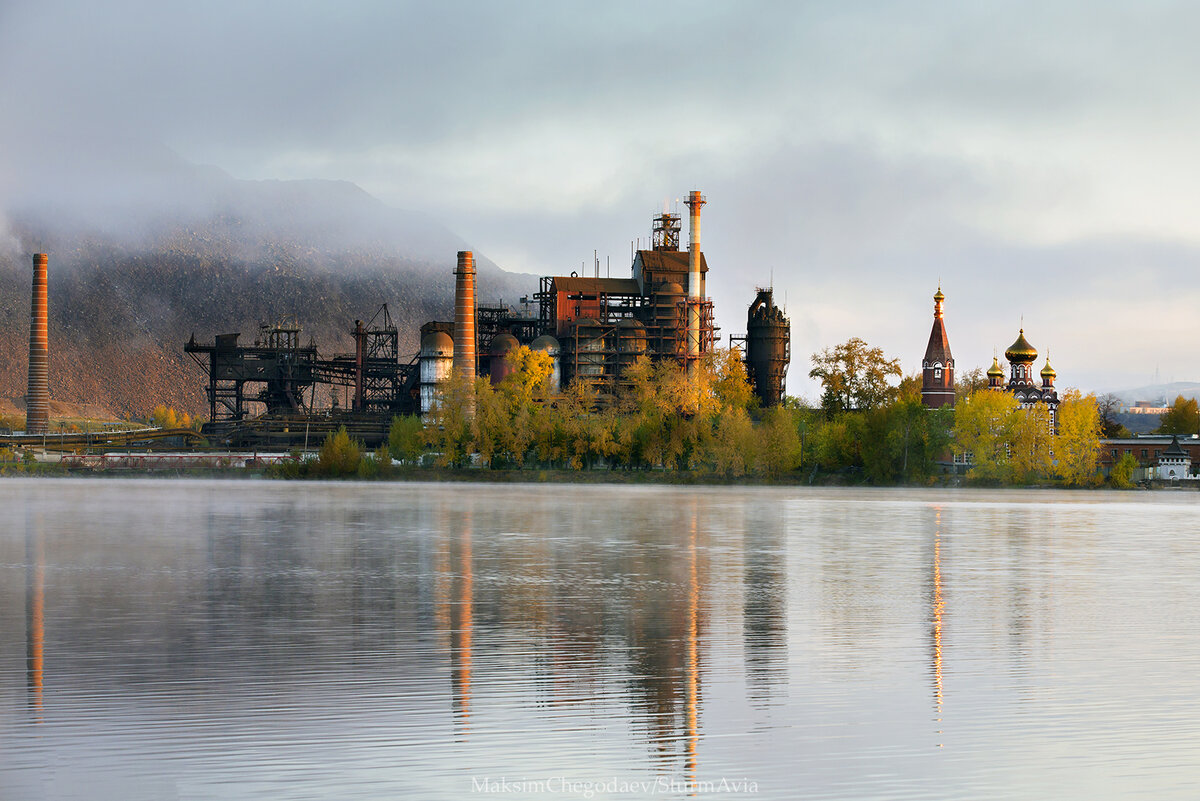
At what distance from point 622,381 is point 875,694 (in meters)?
118

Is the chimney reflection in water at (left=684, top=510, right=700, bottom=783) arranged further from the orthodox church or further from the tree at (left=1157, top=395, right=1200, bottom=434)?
the tree at (left=1157, top=395, right=1200, bottom=434)

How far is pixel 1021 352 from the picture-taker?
145750 millimetres

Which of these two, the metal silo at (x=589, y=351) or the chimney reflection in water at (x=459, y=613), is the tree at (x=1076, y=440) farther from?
the chimney reflection in water at (x=459, y=613)

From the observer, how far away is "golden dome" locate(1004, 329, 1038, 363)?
5723 inches

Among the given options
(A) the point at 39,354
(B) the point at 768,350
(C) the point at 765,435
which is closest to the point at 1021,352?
(B) the point at 768,350

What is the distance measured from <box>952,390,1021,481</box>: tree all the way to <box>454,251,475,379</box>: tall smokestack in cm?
5156

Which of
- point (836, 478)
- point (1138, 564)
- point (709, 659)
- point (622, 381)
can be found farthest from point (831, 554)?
point (622, 381)

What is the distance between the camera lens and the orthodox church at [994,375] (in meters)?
128

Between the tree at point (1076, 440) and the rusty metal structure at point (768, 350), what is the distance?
40254 mm

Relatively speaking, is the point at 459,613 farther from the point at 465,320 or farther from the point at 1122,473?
the point at 465,320

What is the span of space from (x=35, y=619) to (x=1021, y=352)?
139 m

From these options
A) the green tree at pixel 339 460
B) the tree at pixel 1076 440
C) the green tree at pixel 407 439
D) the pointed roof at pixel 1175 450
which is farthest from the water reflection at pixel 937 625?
the pointed roof at pixel 1175 450

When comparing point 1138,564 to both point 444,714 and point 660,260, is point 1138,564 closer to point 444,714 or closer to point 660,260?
point 444,714

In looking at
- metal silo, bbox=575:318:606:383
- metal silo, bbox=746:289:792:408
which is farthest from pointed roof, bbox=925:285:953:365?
metal silo, bbox=575:318:606:383
